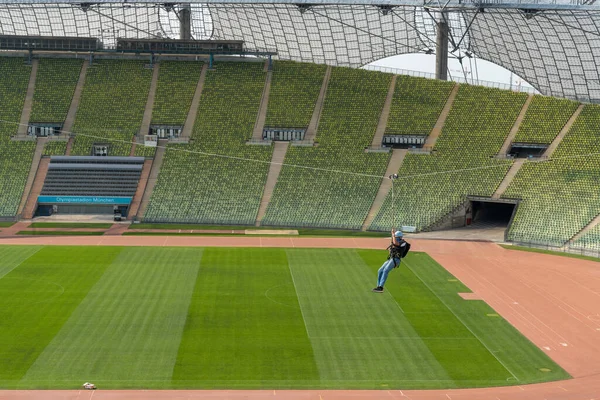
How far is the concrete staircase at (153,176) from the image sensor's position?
8506cm

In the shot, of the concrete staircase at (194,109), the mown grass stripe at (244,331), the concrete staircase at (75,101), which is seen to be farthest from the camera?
the concrete staircase at (75,101)

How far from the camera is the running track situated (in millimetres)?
37531

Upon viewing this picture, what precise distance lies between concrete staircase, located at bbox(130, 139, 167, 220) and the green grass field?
1921 centimetres

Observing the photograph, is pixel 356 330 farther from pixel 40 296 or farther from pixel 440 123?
pixel 440 123

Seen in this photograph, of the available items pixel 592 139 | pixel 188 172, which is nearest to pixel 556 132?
pixel 592 139

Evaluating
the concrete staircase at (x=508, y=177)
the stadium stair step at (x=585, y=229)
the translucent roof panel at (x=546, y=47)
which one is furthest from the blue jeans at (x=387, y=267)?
the translucent roof panel at (x=546, y=47)

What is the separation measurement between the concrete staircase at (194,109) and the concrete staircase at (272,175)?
9275 mm

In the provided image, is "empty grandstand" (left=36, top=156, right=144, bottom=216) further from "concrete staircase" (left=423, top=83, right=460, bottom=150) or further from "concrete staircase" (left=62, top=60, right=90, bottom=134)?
"concrete staircase" (left=423, top=83, right=460, bottom=150)

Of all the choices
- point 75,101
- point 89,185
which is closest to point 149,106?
point 75,101

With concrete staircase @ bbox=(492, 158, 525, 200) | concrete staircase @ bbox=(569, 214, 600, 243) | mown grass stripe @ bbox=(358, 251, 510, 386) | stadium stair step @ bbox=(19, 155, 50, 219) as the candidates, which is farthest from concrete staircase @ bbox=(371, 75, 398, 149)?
stadium stair step @ bbox=(19, 155, 50, 219)

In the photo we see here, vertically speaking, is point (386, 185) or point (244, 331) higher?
point (386, 185)

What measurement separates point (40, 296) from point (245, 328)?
45.2 ft

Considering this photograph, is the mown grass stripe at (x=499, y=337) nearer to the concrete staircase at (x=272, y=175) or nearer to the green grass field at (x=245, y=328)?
the green grass field at (x=245, y=328)

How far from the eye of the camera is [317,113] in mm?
95500
